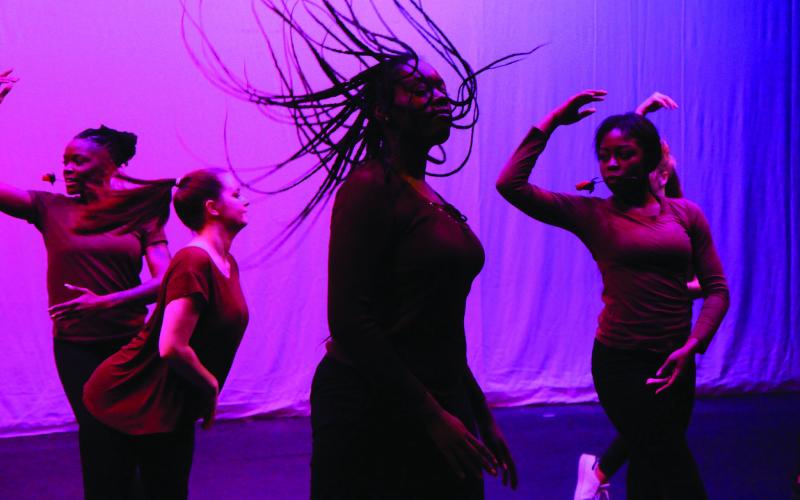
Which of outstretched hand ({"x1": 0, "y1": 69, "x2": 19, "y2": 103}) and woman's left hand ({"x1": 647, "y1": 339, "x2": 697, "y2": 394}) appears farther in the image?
outstretched hand ({"x1": 0, "y1": 69, "x2": 19, "y2": 103})

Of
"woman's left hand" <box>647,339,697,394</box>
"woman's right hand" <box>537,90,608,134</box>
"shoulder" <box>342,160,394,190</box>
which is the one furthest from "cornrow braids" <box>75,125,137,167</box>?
"woman's left hand" <box>647,339,697,394</box>

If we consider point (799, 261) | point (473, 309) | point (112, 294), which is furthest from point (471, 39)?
point (112, 294)

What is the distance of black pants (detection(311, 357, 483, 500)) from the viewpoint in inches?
55.3

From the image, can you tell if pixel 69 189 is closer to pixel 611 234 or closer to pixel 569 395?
pixel 611 234

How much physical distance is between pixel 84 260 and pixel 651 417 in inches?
67.8

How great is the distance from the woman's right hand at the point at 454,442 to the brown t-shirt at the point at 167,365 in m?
0.81

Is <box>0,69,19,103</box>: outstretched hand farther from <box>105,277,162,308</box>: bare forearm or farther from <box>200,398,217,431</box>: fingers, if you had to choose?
<box>200,398,217,431</box>: fingers

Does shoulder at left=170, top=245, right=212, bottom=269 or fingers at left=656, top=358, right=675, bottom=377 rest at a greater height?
shoulder at left=170, top=245, right=212, bottom=269

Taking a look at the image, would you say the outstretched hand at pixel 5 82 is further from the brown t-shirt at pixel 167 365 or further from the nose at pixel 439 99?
the nose at pixel 439 99

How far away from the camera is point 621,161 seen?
8.14 ft

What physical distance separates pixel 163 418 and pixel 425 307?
3.01 ft

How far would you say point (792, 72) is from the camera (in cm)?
581

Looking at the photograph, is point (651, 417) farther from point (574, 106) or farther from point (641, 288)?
point (574, 106)

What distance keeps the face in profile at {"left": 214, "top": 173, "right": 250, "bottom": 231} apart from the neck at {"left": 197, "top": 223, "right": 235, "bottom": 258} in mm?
22
